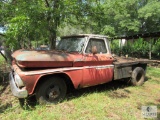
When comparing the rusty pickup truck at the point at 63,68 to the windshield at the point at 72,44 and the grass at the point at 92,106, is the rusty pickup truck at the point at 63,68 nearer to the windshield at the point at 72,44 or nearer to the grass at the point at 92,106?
the windshield at the point at 72,44

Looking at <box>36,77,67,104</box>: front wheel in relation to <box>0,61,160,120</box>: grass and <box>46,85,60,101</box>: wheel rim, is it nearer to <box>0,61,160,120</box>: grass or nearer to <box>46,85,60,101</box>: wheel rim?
<box>46,85,60,101</box>: wheel rim

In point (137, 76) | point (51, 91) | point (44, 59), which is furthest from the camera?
point (137, 76)

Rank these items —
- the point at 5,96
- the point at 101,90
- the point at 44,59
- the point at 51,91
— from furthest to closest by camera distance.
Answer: the point at 101,90 < the point at 5,96 < the point at 51,91 < the point at 44,59

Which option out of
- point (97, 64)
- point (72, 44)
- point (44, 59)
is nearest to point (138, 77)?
point (97, 64)

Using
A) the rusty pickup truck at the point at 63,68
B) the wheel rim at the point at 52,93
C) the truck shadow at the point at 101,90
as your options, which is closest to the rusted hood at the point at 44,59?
the rusty pickup truck at the point at 63,68

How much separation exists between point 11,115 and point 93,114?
195 centimetres

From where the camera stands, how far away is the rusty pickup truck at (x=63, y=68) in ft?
12.8

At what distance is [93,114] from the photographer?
13.1 feet

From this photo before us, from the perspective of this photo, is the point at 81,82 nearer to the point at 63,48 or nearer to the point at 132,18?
the point at 63,48

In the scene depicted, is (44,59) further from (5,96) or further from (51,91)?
(5,96)

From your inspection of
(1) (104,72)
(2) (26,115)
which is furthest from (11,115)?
(1) (104,72)

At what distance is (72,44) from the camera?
5.31 m

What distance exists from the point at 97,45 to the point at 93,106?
2011 mm

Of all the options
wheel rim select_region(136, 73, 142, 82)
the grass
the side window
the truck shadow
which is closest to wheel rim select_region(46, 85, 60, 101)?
the grass
